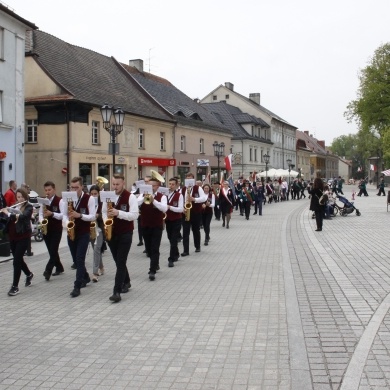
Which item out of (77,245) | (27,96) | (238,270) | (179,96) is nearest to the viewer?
(77,245)

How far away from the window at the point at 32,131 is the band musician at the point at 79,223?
76.4 ft

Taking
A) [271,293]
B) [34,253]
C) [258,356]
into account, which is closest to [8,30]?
[34,253]

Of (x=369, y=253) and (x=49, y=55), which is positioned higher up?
(x=49, y=55)

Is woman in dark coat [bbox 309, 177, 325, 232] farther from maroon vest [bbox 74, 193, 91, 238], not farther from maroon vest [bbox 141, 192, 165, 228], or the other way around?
maroon vest [bbox 74, 193, 91, 238]

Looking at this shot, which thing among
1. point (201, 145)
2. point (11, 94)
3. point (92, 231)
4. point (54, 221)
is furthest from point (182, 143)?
point (92, 231)

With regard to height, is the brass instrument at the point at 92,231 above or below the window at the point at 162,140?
below

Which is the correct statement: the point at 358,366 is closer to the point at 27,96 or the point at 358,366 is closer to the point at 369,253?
the point at 369,253

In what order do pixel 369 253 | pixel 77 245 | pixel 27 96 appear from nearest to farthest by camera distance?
1. pixel 77 245
2. pixel 369 253
3. pixel 27 96

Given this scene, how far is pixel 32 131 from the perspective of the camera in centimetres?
3109

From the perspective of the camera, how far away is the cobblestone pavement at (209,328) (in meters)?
4.88

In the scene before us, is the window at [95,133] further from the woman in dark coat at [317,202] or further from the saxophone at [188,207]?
the saxophone at [188,207]

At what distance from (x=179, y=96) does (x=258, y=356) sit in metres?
45.3

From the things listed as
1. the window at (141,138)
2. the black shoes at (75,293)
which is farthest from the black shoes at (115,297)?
the window at (141,138)

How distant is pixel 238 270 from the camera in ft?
34.8
